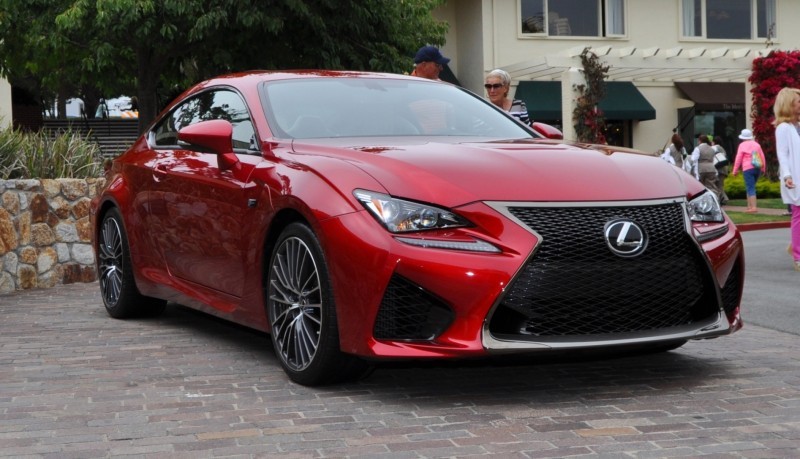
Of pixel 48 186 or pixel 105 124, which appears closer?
pixel 48 186

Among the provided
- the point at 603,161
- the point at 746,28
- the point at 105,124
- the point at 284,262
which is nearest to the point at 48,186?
the point at 284,262

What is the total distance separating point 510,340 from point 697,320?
97cm

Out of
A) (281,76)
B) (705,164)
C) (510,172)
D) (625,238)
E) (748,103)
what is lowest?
(705,164)

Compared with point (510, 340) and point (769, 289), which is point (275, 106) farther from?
point (769, 289)

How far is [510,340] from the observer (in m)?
4.92

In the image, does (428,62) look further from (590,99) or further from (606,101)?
(606,101)

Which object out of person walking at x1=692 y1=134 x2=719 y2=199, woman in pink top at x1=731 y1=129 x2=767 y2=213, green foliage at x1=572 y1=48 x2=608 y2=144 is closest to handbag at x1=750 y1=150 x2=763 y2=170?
woman in pink top at x1=731 y1=129 x2=767 y2=213

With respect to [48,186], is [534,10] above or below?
above

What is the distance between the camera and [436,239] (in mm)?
4914

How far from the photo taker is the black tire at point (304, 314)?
17.3 ft

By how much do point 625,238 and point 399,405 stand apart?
3.86 feet

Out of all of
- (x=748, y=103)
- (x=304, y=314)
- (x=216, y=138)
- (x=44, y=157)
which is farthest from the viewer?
(x=748, y=103)

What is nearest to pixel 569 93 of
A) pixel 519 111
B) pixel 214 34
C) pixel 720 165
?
pixel 720 165

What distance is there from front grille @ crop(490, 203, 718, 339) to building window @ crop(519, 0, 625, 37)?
99.6ft
